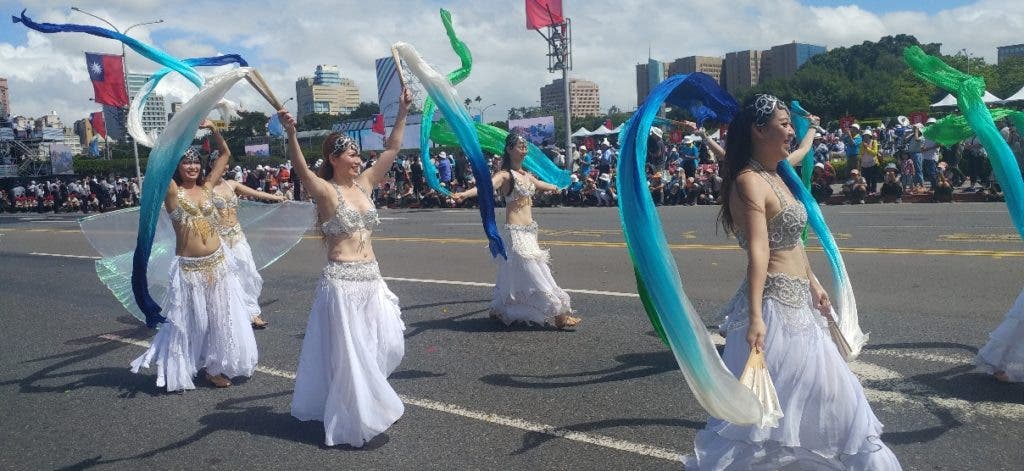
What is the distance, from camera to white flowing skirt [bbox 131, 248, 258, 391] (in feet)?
21.5

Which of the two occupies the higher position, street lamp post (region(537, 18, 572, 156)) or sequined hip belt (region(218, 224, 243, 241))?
street lamp post (region(537, 18, 572, 156))

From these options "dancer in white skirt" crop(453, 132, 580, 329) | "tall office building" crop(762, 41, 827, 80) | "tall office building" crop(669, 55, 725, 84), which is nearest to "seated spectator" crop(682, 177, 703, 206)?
"dancer in white skirt" crop(453, 132, 580, 329)

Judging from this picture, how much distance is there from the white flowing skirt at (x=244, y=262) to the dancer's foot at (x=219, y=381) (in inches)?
91.3

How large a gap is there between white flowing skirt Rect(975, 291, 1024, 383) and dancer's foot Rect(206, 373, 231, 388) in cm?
564

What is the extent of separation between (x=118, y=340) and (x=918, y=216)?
1459cm

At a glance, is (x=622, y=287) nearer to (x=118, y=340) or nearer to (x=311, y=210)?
(x=311, y=210)

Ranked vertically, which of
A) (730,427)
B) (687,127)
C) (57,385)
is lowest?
(57,385)

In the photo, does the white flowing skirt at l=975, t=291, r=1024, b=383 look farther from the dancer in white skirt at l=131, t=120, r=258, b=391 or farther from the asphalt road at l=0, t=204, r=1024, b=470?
the dancer in white skirt at l=131, t=120, r=258, b=391

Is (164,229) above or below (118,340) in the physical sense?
above

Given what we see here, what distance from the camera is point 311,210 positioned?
29.7ft

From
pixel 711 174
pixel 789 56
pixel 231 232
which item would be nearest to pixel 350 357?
pixel 231 232

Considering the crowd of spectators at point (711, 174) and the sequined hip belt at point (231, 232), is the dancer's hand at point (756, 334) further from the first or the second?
the crowd of spectators at point (711, 174)

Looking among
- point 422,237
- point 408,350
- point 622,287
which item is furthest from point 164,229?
point 422,237

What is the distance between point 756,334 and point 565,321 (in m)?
4.26
